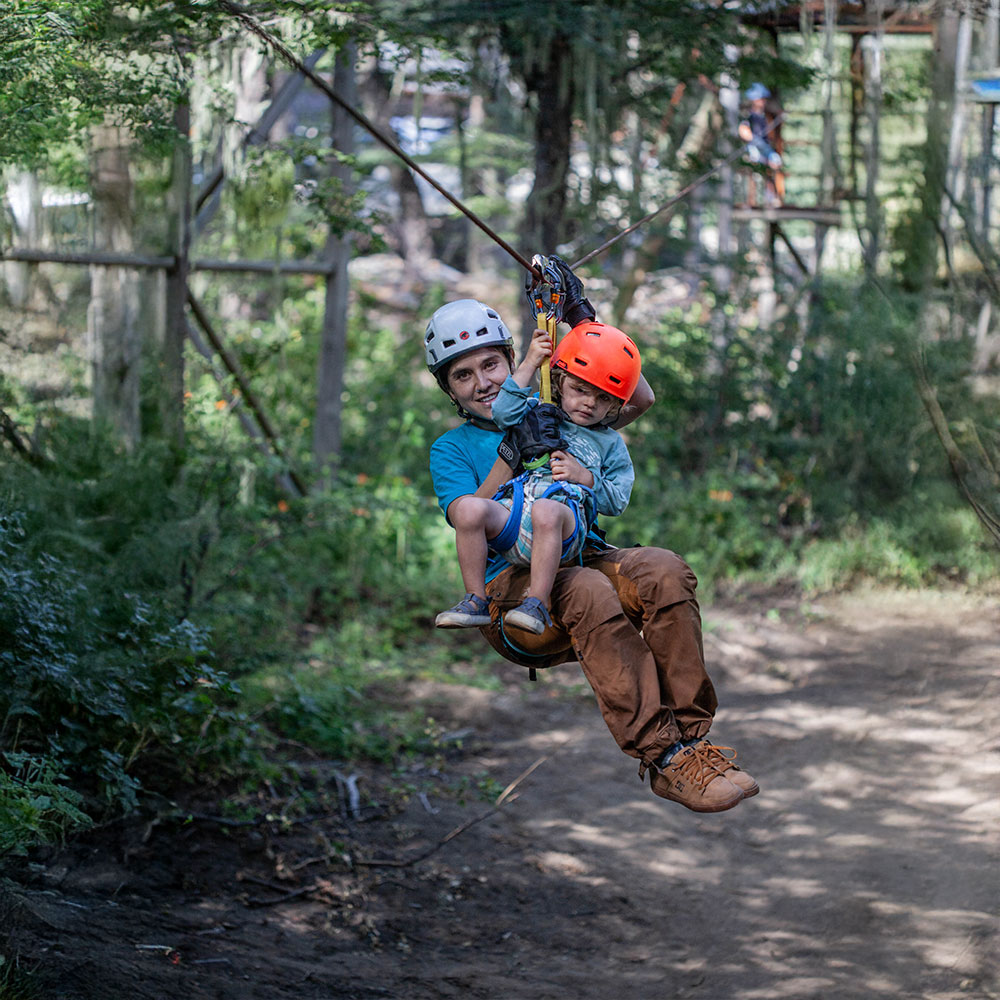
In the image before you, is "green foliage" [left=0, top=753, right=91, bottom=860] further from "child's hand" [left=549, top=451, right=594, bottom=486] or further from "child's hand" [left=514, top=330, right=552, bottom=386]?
"child's hand" [left=514, top=330, right=552, bottom=386]

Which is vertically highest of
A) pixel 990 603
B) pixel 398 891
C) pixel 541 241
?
pixel 541 241

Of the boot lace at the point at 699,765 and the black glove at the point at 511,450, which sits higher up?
the black glove at the point at 511,450

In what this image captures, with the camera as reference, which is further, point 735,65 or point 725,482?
point 725,482

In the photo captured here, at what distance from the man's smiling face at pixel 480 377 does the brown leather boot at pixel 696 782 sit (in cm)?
129

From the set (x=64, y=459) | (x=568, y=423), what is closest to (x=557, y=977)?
(x=568, y=423)

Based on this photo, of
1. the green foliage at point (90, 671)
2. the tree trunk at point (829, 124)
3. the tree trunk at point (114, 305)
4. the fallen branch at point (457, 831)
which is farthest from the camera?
the tree trunk at point (829, 124)

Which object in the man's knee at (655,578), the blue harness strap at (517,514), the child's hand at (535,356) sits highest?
the child's hand at (535,356)

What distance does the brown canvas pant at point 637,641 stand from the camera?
11.7 ft

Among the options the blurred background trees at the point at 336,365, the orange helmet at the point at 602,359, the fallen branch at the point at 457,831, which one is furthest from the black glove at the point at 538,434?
the fallen branch at the point at 457,831

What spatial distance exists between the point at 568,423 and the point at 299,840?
11.9 feet

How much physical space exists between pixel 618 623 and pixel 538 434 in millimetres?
645

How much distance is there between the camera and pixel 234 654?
6371 millimetres

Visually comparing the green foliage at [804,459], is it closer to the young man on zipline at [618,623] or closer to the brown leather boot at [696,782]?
the young man on zipline at [618,623]

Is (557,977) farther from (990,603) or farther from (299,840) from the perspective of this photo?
(990,603)
